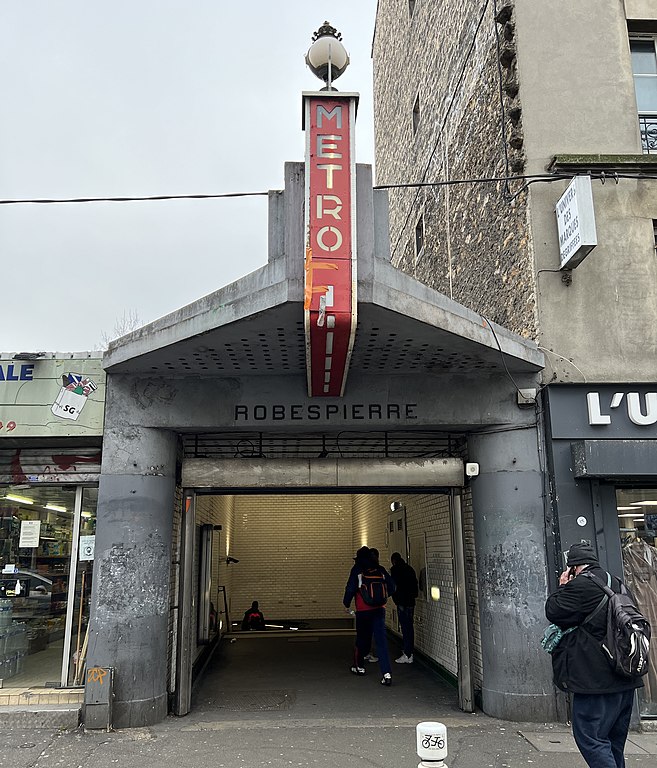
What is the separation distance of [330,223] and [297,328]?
1.07 m

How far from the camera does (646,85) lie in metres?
8.91

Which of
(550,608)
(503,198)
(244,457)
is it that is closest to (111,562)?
(244,457)

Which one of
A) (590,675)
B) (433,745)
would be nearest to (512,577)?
(590,675)

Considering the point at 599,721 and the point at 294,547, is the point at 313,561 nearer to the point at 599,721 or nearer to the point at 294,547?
the point at 294,547

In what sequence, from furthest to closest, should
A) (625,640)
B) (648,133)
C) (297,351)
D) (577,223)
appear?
1. (648,133)
2. (577,223)
3. (297,351)
4. (625,640)

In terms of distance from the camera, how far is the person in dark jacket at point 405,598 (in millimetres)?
10914

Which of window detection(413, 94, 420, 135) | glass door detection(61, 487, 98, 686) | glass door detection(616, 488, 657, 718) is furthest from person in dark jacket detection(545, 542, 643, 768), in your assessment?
window detection(413, 94, 420, 135)

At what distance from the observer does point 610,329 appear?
26.4 feet

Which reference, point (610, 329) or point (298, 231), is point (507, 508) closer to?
point (610, 329)

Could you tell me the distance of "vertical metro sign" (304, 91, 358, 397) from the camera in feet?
19.6

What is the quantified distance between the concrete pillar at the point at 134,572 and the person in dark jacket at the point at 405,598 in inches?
174

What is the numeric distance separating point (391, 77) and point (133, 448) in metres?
15.0

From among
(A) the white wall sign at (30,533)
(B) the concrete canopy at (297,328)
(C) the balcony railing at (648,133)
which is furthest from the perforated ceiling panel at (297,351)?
(C) the balcony railing at (648,133)

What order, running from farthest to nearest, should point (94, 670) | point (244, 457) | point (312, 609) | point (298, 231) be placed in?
point (312, 609), point (244, 457), point (94, 670), point (298, 231)
